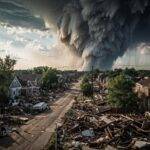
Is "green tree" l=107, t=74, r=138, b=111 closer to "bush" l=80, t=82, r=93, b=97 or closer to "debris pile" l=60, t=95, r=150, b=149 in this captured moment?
"debris pile" l=60, t=95, r=150, b=149

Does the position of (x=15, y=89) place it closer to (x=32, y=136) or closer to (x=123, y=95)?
(x=123, y=95)

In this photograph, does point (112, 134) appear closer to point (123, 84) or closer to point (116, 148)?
point (116, 148)

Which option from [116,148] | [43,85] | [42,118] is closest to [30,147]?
[116,148]

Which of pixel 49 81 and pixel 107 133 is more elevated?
pixel 49 81

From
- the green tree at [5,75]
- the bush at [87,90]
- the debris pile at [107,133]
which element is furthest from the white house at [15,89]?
the debris pile at [107,133]

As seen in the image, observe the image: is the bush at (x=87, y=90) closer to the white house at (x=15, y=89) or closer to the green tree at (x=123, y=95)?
the white house at (x=15, y=89)

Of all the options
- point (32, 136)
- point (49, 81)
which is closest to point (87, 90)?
point (49, 81)

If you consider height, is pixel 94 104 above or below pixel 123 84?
below
